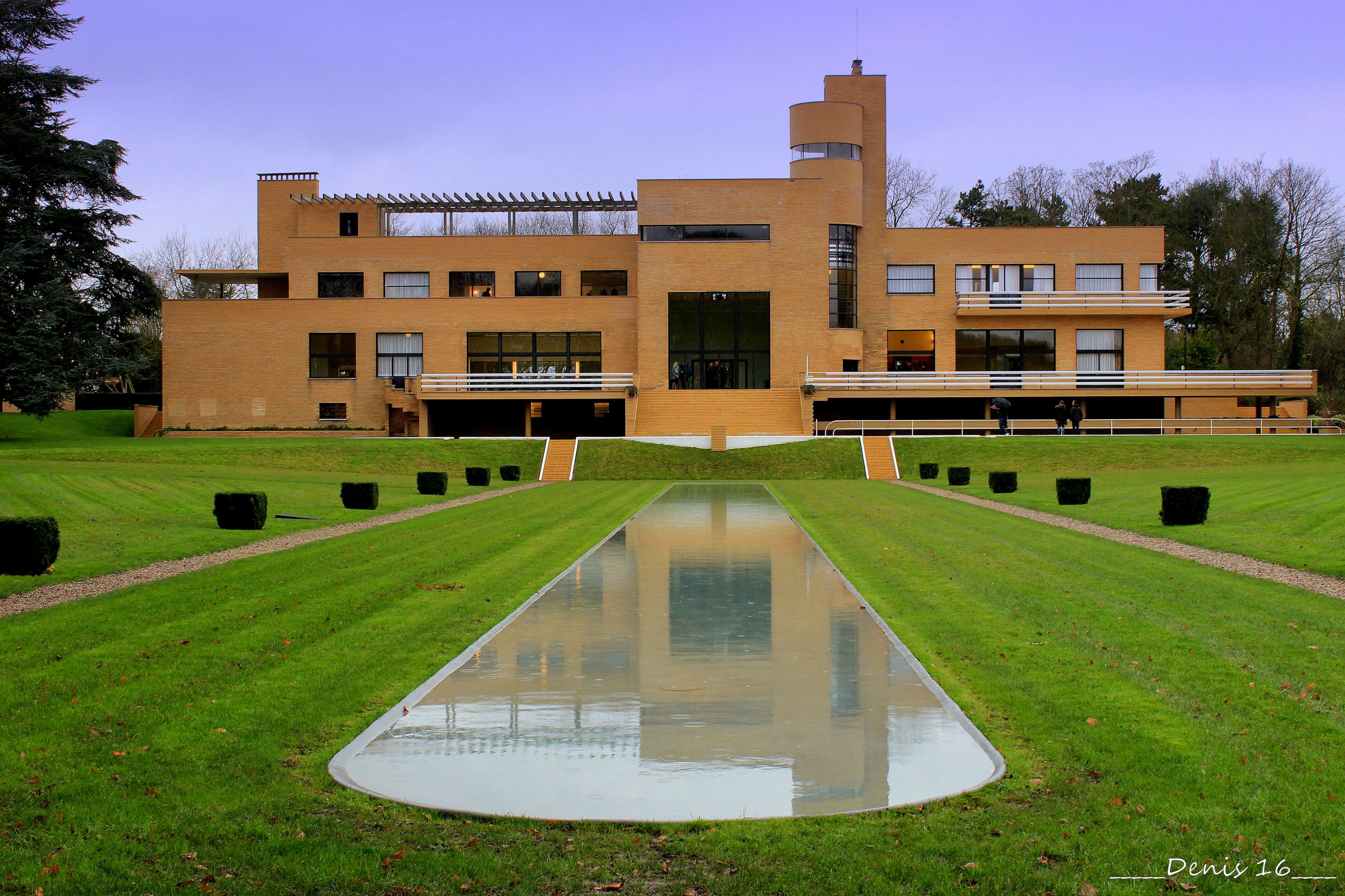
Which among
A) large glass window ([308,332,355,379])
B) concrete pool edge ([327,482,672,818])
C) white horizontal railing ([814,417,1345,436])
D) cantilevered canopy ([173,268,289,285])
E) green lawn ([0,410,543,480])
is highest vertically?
cantilevered canopy ([173,268,289,285])

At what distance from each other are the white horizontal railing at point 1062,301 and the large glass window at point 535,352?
60.0ft

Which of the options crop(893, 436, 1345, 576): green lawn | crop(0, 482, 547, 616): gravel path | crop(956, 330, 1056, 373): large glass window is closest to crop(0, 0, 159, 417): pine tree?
crop(0, 482, 547, 616): gravel path

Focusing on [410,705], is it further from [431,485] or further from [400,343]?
[400,343]

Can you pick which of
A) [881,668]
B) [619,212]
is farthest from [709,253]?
[881,668]

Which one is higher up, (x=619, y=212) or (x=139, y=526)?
(x=619, y=212)

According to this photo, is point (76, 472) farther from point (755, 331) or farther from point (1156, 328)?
point (1156, 328)

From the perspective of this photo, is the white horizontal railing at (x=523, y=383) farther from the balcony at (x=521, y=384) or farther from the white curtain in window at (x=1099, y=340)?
the white curtain in window at (x=1099, y=340)

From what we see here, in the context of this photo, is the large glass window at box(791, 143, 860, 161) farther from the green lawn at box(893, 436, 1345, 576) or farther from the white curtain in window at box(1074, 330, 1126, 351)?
the green lawn at box(893, 436, 1345, 576)

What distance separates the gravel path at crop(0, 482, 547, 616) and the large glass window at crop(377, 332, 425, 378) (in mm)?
31856

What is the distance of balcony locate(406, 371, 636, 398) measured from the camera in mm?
48562

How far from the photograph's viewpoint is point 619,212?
61906 millimetres

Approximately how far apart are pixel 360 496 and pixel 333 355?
1246 inches

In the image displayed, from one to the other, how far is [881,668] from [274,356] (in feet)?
163

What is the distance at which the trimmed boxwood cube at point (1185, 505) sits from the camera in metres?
19.6
